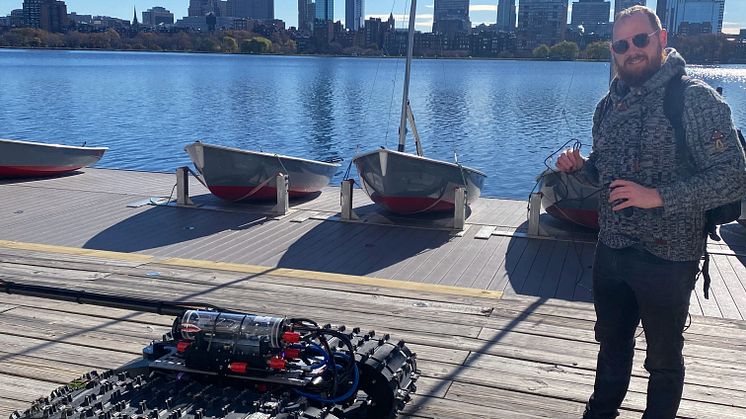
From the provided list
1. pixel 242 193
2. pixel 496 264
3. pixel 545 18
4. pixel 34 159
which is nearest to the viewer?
pixel 496 264

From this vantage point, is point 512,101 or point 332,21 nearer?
point 512,101

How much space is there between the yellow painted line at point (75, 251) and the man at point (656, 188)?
16.2ft

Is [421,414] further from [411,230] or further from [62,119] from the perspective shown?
[62,119]

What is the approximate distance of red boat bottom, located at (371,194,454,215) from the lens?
10.1 m

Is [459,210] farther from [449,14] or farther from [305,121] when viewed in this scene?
[449,14]

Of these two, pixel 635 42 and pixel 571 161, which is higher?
pixel 635 42

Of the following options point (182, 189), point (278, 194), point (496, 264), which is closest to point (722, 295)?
point (496, 264)

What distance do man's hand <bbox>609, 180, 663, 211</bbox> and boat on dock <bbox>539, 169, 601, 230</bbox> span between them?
5.80 metres

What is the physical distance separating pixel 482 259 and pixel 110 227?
165 inches

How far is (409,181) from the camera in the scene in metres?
10.0

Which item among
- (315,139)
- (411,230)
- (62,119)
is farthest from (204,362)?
(62,119)

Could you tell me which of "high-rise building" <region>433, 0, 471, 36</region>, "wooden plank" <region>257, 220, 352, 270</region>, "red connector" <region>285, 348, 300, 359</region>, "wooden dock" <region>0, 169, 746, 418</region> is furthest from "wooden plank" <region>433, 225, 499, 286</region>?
"high-rise building" <region>433, 0, 471, 36</region>

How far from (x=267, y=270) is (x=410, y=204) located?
11.3ft

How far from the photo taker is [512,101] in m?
52.4
